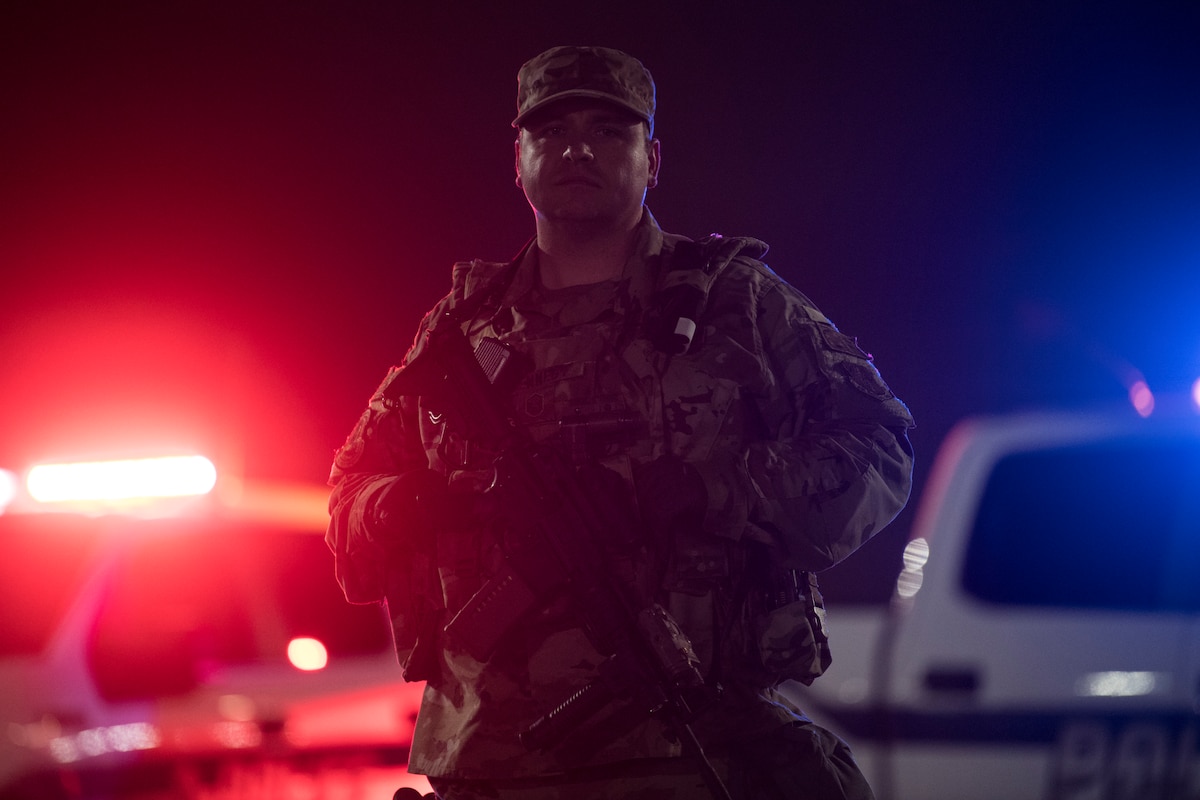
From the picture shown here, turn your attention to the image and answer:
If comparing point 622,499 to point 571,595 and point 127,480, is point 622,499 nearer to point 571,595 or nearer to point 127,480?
point 571,595

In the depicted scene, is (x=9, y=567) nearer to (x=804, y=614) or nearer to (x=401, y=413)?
(x=401, y=413)

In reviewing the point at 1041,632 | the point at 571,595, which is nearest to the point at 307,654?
the point at 1041,632

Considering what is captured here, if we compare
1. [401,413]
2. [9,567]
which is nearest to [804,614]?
Result: [401,413]

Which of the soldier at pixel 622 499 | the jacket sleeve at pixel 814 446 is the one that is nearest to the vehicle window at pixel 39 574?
the soldier at pixel 622 499

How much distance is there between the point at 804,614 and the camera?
1.82 m

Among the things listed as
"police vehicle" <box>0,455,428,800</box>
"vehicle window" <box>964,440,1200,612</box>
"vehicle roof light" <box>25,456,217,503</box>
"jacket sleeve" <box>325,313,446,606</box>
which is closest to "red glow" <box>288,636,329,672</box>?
"police vehicle" <box>0,455,428,800</box>

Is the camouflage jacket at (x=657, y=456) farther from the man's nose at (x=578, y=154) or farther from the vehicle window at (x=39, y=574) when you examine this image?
the vehicle window at (x=39, y=574)

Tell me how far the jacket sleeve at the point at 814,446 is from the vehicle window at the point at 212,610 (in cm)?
220

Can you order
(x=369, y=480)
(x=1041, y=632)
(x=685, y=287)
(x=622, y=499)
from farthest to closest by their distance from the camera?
(x=1041, y=632), (x=369, y=480), (x=685, y=287), (x=622, y=499)

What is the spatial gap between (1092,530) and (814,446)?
1558 mm

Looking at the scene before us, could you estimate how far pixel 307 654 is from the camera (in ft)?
12.3

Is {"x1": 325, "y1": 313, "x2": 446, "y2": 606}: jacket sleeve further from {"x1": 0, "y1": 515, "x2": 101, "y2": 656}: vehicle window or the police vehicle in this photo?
{"x1": 0, "y1": 515, "x2": 101, "y2": 656}: vehicle window

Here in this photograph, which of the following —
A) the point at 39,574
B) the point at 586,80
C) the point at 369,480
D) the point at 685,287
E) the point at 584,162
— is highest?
the point at 39,574

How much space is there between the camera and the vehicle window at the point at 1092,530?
2994mm
